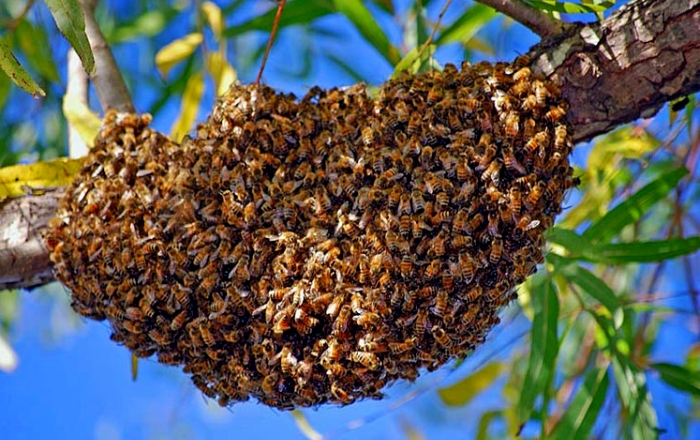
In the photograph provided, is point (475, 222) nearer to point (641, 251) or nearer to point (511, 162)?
point (511, 162)

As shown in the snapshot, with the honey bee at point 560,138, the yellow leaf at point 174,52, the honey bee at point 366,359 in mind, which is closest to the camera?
the honey bee at point 366,359

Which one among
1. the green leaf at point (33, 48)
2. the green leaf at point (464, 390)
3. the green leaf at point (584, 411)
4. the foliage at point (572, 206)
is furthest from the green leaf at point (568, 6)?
the green leaf at point (33, 48)

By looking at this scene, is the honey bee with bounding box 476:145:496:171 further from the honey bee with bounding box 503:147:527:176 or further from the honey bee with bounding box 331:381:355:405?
the honey bee with bounding box 331:381:355:405

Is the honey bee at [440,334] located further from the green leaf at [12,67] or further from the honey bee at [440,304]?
the green leaf at [12,67]

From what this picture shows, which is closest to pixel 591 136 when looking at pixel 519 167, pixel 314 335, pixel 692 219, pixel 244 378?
pixel 519 167

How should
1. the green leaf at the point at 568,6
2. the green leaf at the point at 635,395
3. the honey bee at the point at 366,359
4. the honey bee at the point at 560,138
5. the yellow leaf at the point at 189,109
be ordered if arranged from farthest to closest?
the yellow leaf at the point at 189,109 < the green leaf at the point at 635,395 < the green leaf at the point at 568,6 < the honey bee at the point at 560,138 < the honey bee at the point at 366,359

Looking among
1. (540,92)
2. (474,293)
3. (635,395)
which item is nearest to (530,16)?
(540,92)

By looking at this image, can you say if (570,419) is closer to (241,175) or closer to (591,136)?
(591,136)
